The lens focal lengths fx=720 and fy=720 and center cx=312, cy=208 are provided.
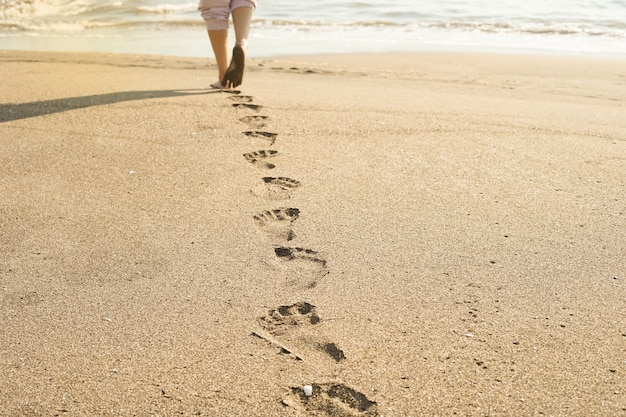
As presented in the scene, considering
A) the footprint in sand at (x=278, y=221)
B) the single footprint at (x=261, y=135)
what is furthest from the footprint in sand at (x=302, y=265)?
the single footprint at (x=261, y=135)

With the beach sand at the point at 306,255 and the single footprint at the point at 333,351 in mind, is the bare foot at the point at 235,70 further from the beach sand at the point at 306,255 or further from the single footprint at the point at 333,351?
the single footprint at the point at 333,351

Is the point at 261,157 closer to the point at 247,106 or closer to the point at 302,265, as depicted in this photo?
the point at 247,106

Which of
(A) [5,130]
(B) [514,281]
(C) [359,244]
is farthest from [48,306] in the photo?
(A) [5,130]

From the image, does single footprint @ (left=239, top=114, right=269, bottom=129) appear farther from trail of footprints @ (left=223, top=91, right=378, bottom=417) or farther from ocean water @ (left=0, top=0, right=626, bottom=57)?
ocean water @ (left=0, top=0, right=626, bottom=57)

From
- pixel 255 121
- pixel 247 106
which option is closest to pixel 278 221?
pixel 255 121

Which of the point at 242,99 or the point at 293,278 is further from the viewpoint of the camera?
the point at 242,99

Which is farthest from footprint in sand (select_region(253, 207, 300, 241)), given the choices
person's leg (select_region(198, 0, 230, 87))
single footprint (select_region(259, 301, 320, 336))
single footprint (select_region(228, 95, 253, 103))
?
person's leg (select_region(198, 0, 230, 87))

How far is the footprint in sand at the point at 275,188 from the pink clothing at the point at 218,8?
1.67 m

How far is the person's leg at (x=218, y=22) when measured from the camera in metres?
4.30

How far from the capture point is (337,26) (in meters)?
8.80

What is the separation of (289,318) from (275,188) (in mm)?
1016

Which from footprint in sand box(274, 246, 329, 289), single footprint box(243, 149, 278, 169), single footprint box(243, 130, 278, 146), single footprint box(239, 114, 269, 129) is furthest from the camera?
single footprint box(239, 114, 269, 129)

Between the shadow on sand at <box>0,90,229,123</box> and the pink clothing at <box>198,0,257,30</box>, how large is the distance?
1.41 ft

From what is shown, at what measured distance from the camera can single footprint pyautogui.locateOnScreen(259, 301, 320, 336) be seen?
2.00 metres
